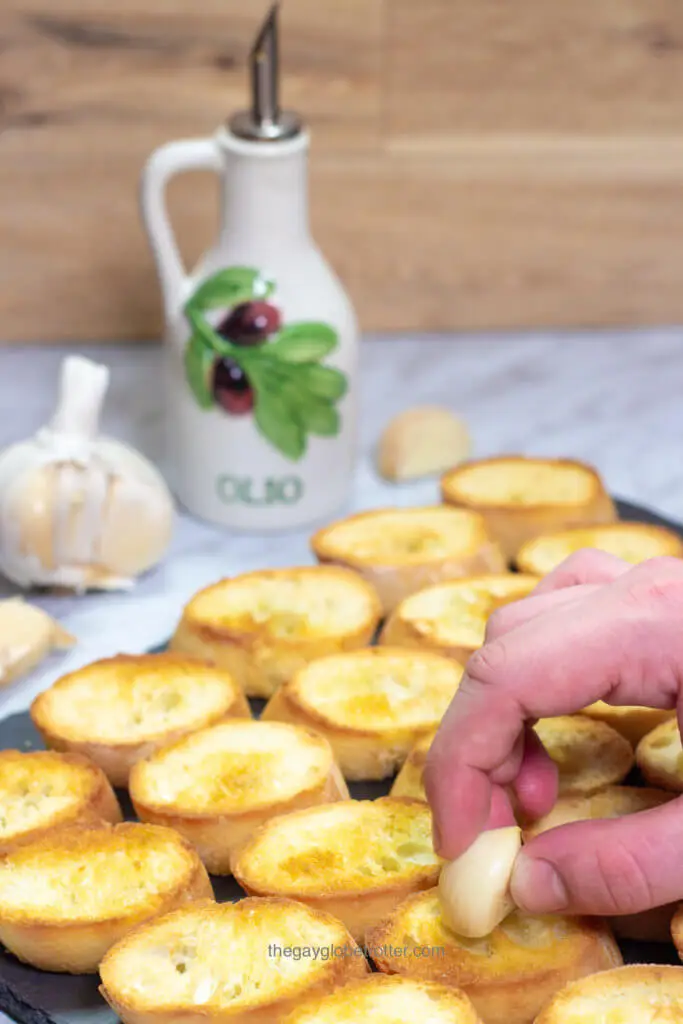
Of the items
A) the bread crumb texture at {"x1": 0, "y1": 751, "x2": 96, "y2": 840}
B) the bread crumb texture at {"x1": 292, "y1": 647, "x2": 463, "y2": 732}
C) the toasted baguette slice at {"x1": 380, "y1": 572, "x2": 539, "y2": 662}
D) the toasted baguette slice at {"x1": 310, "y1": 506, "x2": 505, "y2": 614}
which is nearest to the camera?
the bread crumb texture at {"x1": 0, "y1": 751, "x2": 96, "y2": 840}

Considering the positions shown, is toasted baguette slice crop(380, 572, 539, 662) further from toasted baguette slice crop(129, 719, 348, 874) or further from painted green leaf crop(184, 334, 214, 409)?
painted green leaf crop(184, 334, 214, 409)

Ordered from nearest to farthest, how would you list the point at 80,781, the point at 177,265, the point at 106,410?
the point at 80,781 < the point at 177,265 < the point at 106,410

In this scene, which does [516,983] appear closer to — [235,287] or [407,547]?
[407,547]

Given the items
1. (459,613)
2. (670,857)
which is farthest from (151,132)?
(670,857)

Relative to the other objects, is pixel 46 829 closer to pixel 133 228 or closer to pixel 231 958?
pixel 231 958

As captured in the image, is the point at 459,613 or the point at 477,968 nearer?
the point at 477,968

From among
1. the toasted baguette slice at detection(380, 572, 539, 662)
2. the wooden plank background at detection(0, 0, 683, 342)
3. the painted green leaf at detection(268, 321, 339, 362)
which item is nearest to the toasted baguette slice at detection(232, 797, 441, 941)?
the toasted baguette slice at detection(380, 572, 539, 662)

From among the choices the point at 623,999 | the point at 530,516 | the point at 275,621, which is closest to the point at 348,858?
the point at 623,999

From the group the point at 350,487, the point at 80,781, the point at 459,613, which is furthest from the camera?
the point at 350,487
